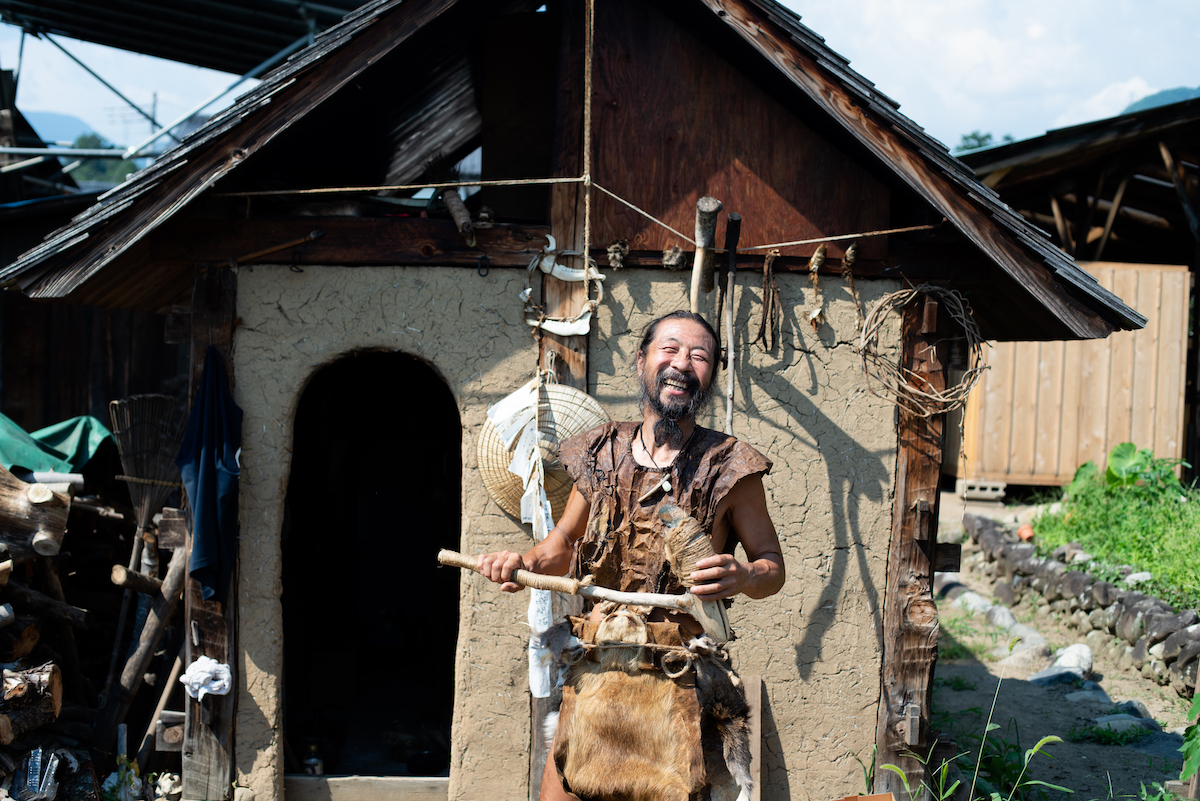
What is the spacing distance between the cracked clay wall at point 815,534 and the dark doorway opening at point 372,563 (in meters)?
2.48

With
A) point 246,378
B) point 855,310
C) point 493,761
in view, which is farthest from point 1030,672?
point 246,378

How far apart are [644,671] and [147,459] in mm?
4195

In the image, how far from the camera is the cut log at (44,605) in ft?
16.3

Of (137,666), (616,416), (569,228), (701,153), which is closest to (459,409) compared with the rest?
(616,416)

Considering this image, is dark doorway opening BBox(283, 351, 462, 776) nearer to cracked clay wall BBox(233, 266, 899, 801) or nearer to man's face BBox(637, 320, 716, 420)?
cracked clay wall BBox(233, 266, 899, 801)

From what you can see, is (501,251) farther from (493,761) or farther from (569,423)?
(493,761)

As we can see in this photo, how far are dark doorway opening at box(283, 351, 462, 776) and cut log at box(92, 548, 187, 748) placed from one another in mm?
983

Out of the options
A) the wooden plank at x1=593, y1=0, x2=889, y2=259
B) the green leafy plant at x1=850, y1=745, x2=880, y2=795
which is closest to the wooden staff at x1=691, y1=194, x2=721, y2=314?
the wooden plank at x1=593, y1=0, x2=889, y2=259

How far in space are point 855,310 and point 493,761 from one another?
3.23 metres

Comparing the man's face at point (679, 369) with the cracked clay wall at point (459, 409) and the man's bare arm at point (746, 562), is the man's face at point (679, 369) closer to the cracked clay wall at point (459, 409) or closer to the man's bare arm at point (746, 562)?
the man's bare arm at point (746, 562)

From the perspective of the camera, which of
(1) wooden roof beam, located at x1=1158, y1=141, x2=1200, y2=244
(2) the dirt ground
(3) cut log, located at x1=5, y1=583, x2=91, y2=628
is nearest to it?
(3) cut log, located at x1=5, y1=583, x2=91, y2=628

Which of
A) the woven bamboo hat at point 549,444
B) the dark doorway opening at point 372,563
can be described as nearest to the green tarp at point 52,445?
the dark doorway opening at point 372,563

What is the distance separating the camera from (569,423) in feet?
14.4

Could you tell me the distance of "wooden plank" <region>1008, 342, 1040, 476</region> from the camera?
1002cm
